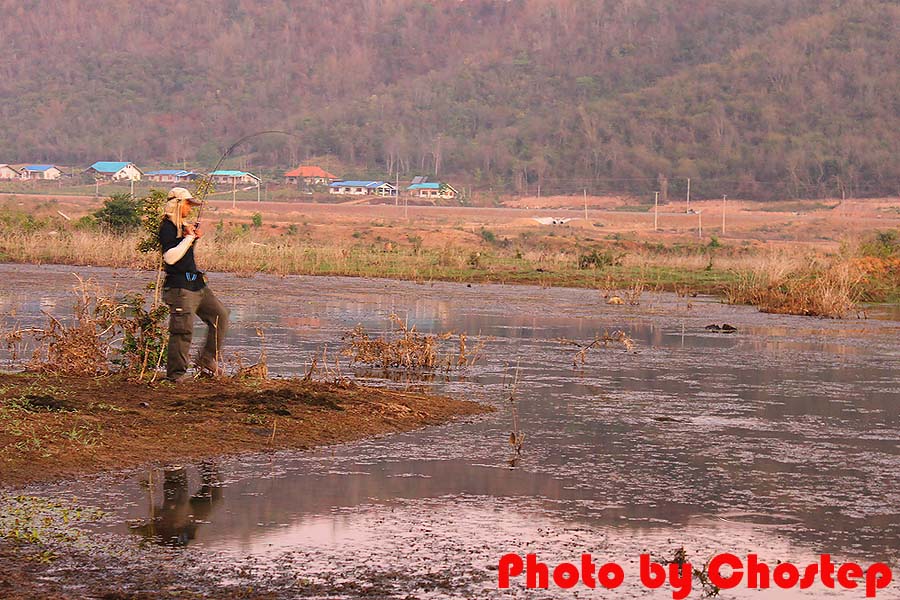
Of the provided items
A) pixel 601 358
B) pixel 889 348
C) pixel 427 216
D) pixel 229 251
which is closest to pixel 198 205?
pixel 601 358

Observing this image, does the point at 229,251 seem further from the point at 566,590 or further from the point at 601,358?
the point at 566,590

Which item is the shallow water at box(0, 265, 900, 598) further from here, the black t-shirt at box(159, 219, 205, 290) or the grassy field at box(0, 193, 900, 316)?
the grassy field at box(0, 193, 900, 316)

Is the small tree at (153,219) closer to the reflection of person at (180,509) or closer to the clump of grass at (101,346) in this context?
the clump of grass at (101,346)

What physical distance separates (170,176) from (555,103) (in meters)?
44.0

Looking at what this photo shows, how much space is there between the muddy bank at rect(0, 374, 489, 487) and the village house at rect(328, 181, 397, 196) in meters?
112

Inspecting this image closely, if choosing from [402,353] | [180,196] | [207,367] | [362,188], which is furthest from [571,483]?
[362,188]

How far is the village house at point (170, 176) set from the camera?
135500mm

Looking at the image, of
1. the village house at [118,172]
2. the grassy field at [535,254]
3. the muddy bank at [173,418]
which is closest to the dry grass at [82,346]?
the muddy bank at [173,418]

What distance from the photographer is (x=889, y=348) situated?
73.6ft

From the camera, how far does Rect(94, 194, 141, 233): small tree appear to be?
50406 mm

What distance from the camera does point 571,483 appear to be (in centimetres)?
1019

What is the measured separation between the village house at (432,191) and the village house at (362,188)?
193 centimetres

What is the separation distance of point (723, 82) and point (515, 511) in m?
137

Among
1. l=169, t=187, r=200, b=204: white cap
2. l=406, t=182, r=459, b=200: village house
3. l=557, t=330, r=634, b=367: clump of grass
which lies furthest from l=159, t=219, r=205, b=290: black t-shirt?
l=406, t=182, r=459, b=200: village house
